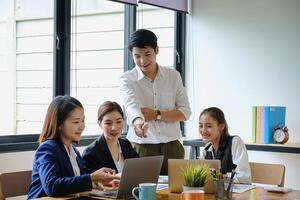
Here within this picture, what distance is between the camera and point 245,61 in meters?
4.48

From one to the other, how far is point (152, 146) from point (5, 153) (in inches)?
38.1

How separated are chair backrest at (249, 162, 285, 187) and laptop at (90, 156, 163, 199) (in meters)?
0.86

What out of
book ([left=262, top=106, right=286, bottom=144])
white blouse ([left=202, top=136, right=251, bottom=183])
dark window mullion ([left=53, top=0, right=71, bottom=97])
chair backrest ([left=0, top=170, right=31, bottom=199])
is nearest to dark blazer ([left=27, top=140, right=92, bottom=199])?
chair backrest ([left=0, top=170, right=31, bottom=199])

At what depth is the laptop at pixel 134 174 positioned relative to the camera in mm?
1947

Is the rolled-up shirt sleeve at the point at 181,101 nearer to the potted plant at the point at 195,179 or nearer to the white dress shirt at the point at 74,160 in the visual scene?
the white dress shirt at the point at 74,160

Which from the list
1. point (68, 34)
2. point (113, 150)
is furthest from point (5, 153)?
point (68, 34)

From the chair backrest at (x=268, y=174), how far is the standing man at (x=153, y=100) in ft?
1.69

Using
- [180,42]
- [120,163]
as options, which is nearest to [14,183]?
[120,163]

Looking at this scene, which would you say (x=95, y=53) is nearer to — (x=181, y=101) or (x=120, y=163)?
(x=181, y=101)

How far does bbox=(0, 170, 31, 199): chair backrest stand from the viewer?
2318mm

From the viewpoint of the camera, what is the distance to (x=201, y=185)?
76.5 inches

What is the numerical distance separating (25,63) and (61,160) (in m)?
1.42

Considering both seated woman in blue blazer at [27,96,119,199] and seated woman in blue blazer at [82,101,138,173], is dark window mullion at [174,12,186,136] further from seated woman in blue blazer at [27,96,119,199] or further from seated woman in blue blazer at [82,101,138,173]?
seated woman in blue blazer at [27,96,119,199]

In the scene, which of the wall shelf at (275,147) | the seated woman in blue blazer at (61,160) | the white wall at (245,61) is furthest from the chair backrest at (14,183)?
the white wall at (245,61)
